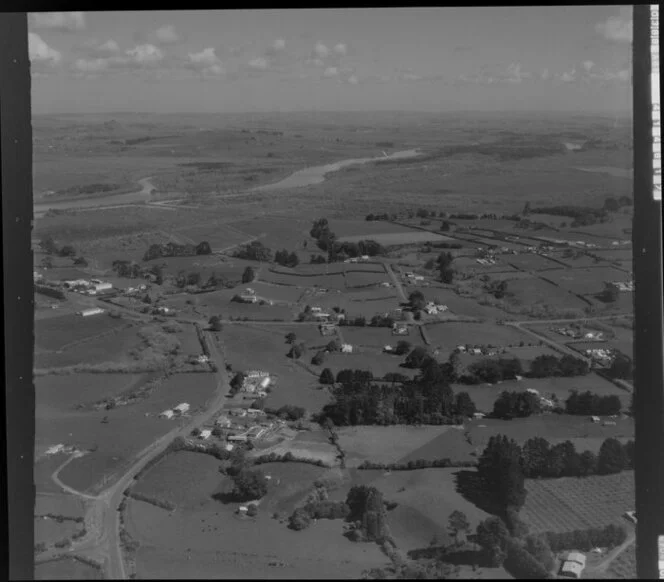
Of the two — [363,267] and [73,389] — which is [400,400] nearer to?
[363,267]

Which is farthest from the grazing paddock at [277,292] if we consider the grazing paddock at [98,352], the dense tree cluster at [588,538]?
the dense tree cluster at [588,538]

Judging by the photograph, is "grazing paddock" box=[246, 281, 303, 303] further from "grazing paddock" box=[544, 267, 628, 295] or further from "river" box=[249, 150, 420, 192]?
"grazing paddock" box=[544, 267, 628, 295]

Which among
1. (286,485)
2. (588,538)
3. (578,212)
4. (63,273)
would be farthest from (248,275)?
(588,538)

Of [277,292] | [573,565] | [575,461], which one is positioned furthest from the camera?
[277,292]

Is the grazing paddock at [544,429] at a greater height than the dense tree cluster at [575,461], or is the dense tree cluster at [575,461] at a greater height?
the grazing paddock at [544,429]

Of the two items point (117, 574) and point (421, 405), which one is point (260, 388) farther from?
point (117, 574)

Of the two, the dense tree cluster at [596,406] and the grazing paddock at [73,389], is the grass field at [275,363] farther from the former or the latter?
the dense tree cluster at [596,406]
